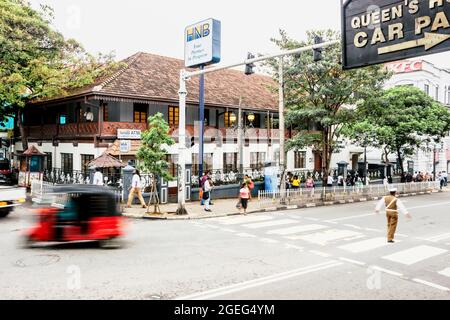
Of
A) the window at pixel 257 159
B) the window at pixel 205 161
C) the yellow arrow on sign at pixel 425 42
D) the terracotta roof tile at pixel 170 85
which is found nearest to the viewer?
the yellow arrow on sign at pixel 425 42

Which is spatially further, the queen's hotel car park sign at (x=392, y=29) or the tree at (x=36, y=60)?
the tree at (x=36, y=60)

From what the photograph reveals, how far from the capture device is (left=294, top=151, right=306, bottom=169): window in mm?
36031

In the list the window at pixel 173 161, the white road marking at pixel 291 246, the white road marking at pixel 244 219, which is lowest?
the white road marking at pixel 291 246

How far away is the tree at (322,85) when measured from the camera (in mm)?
22125

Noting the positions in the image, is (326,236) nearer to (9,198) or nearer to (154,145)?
(154,145)

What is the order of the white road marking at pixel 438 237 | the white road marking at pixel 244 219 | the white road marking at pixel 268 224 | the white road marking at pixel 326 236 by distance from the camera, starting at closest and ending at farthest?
the white road marking at pixel 326 236, the white road marking at pixel 438 237, the white road marking at pixel 268 224, the white road marking at pixel 244 219

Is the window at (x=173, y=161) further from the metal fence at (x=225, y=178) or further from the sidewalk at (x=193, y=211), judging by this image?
the sidewalk at (x=193, y=211)

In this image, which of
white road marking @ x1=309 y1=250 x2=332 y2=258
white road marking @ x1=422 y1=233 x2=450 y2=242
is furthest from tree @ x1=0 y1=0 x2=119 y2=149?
white road marking @ x1=422 y1=233 x2=450 y2=242

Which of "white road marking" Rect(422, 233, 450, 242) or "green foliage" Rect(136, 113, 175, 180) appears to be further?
"green foliage" Rect(136, 113, 175, 180)

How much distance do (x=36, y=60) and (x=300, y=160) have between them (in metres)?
22.8

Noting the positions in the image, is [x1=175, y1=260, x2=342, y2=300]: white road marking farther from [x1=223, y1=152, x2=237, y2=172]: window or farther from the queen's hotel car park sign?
[x1=223, y1=152, x2=237, y2=172]: window

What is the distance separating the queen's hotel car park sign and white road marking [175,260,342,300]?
14.6 feet

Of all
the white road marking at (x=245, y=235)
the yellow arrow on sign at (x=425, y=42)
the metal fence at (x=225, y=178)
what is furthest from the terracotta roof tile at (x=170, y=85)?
the yellow arrow on sign at (x=425, y=42)
